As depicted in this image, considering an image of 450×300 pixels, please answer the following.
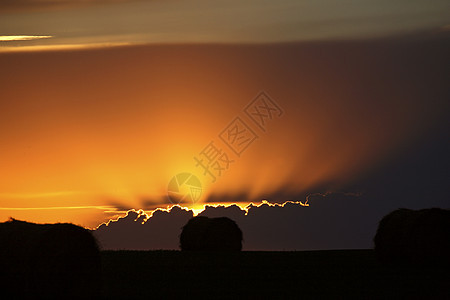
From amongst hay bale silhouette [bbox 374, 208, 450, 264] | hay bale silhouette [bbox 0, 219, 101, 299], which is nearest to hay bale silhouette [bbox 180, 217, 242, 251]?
hay bale silhouette [bbox 374, 208, 450, 264]

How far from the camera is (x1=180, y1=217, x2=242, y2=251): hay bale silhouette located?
4166cm

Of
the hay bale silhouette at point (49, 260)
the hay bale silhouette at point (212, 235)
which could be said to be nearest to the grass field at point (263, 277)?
the hay bale silhouette at point (49, 260)

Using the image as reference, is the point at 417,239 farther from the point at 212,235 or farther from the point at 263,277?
the point at 212,235

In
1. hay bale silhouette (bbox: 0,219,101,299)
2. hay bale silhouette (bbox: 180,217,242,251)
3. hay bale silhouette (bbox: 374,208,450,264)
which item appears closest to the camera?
hay bale silhouette (bbox: 0,219,101,299)

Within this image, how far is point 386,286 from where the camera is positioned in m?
24.9

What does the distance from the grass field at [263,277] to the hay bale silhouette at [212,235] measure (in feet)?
14.7

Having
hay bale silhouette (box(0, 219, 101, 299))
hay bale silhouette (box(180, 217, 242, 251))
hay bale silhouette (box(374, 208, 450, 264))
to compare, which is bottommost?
hay bale silhouette (box(0, 219, 101, 299))

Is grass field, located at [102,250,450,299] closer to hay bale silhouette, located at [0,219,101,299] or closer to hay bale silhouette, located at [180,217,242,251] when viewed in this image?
hay bale silhouette, located at [0,219,101,299]

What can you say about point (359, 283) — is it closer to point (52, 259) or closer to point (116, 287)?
point (116, 287)

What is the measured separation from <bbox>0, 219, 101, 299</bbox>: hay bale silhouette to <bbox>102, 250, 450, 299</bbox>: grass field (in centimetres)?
92

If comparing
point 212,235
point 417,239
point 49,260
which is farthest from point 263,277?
point 212,235

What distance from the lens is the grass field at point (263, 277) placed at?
2312 centimetres

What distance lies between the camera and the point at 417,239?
32.9 metres

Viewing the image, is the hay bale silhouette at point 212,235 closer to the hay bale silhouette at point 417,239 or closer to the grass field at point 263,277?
the grass field at point 263,277
